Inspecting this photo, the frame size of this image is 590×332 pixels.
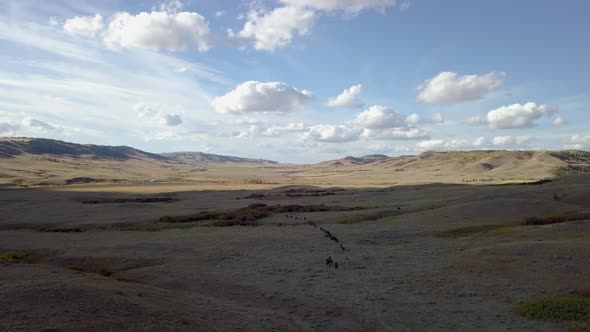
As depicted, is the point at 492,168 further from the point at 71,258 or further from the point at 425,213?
the point at 71,258

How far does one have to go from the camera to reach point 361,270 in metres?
22.0

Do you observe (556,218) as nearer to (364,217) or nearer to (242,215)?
(364,217)

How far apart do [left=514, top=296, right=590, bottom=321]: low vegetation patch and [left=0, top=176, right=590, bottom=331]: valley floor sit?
0.47m

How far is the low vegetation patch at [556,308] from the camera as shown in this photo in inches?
586

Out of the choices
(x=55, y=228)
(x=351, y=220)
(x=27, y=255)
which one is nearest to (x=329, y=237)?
(x=351, y=220)

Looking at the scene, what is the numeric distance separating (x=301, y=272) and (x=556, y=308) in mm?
10212

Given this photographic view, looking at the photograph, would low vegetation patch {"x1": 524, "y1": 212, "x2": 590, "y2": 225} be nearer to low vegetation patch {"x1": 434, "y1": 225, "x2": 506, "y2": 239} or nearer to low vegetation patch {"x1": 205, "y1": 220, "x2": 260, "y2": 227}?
low vegetation patch {"x1": 434, "y1": 225, "x2": 506, "y2": 239}

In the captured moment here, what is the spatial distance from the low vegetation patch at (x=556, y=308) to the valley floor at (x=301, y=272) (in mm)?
470

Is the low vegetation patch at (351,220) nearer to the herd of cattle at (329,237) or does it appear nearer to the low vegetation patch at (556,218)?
the herd of cattle at (329,237)

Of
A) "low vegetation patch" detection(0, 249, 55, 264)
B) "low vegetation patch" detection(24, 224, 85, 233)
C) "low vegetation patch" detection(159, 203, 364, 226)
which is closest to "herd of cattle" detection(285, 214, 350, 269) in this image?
"low vegetation patch" detection(159, 203, 364, 226)

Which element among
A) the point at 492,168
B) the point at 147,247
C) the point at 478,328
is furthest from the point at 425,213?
the point at 492,168

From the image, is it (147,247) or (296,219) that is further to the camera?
(296,219)

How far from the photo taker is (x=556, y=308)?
1545cm

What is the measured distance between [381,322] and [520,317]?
435 cm
